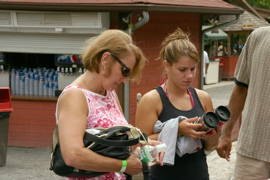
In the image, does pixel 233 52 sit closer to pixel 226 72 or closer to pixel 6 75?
pixel 226 72

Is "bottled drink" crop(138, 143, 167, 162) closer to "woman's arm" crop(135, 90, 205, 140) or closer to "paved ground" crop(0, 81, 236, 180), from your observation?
"woman's arm" crop(135, 90, 205, 140)

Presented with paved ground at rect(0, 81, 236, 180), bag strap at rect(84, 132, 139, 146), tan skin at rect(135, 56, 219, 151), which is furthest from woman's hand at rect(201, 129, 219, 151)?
paved ground at rect(0, 81, 236, 180)

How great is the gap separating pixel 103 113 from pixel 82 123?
22cm

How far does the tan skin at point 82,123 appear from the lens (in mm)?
2541

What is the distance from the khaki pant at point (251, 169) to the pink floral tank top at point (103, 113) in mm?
1158

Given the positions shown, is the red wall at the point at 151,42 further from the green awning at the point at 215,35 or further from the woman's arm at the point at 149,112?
the green awning at the point at 215,35

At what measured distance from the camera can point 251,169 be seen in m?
3.72

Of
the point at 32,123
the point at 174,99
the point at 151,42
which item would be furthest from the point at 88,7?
the point at 174,99

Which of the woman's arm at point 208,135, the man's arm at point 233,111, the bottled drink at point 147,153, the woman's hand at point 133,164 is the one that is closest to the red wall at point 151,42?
the man's arm at point 233,111

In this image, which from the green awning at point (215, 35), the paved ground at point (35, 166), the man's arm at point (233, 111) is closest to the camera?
the man's arm at point (233, 111)

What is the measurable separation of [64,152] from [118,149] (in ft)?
0.85

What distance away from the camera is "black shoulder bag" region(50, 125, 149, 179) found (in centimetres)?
259

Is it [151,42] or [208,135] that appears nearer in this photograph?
[208,135]

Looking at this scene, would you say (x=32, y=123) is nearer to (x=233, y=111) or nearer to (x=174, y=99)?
(x=233, y=111)
